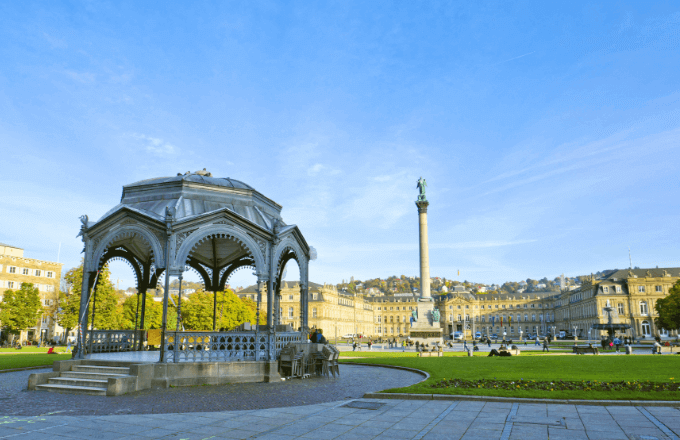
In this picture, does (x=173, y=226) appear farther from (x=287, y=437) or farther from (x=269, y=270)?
(x=287, y=437)

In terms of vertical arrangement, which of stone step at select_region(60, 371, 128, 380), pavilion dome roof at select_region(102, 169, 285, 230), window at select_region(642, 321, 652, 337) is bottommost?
window at select_region(642, 321, 652, 337)

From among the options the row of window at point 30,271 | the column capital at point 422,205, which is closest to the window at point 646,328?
the column capital at point 422,205

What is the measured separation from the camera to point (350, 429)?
346 inches

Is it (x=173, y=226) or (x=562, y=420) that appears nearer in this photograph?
(x=562, y=420)

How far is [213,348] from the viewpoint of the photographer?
18.1 metres

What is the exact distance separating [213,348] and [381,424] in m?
10.7

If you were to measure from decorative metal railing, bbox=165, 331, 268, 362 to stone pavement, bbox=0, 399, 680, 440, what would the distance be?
6397 millimetres

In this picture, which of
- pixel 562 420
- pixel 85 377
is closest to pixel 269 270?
pixel 85 377

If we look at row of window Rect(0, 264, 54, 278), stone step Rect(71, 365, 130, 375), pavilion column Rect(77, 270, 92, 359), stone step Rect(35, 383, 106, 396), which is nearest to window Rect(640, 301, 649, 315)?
stone step Rect(71, 365, 130, 375)

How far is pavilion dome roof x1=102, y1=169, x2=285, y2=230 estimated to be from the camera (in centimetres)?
1844

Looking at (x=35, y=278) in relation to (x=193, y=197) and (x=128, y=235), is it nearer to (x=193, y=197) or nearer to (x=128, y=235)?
(x=128, y=235)

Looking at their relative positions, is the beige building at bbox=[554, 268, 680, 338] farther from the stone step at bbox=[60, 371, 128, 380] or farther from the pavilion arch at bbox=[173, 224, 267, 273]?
the stone step at bbox=[60, 371, 128, 380]

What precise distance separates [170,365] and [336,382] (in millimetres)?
6070

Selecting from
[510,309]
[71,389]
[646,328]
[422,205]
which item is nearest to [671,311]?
[422,205]
